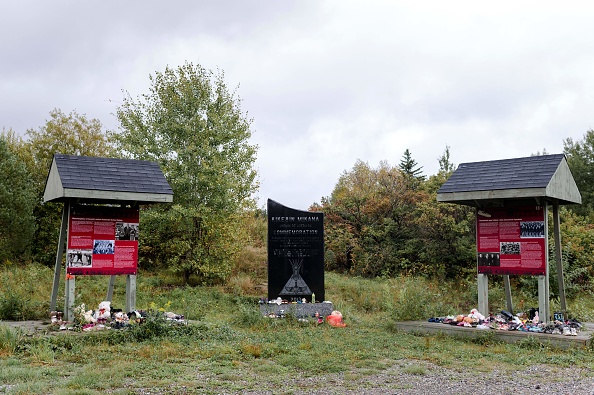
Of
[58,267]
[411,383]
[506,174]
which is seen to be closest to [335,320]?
[506,174]

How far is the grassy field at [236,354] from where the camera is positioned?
21.6ft

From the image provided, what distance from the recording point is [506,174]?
1152 centimetres

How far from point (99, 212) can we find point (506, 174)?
343 inches

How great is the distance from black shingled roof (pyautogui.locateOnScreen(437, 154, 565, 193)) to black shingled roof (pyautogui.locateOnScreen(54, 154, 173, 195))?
6.43 m

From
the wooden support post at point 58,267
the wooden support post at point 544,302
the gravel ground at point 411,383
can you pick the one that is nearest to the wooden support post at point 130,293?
the wooden support post at point 58,267

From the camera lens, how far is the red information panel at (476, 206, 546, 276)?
11.2m

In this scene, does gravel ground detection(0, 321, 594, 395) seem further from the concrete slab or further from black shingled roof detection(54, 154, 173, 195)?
black shingled roof detection(54, 154, 173, 195)

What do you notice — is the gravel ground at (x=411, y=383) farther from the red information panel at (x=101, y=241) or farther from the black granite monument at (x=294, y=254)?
the black granite monument at (x=294, y=254)

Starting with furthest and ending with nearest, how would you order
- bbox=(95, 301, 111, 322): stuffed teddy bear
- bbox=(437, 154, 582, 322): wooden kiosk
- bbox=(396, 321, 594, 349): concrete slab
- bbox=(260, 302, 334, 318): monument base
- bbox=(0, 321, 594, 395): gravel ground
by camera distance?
bbox=(260, 302, 334, 318): monument base < bbox=(437, 154, 582, 322): wooden kiosk < bbox=(95, 301, 111, 322): stuffed teddy bear < bbox=(396, 321, 594, 349): concrete slab < bbox=(0, 321, 594, 395): gravel ground

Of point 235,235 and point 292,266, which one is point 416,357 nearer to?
point 292,266

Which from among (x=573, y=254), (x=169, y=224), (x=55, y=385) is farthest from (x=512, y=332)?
(x=169, y=224)

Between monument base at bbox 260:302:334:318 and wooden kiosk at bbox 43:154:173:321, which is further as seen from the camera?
monument base at bbox 260:302:334:318

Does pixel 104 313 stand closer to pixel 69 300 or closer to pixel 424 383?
pixel 69 300

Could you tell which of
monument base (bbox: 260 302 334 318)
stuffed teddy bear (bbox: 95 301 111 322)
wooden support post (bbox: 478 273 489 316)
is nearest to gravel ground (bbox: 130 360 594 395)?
wooden support post (bbox: 478 273 489 316)
